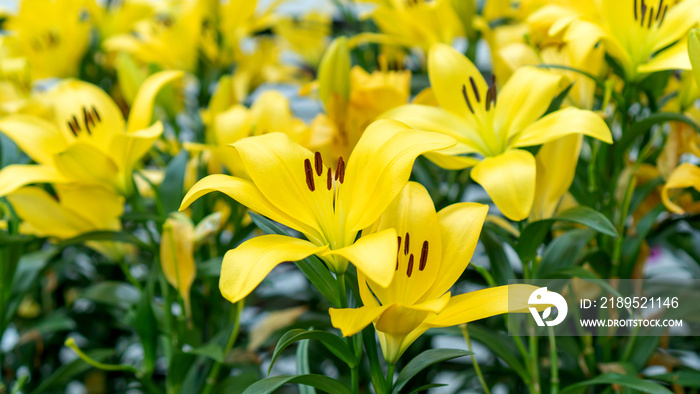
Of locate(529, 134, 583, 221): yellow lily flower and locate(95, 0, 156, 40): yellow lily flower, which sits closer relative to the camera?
locate(529, 134, 583, 221): yellow lily flower

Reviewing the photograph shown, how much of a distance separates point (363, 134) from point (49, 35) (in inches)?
28.5

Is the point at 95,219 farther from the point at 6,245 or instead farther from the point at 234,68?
the point at 234,68

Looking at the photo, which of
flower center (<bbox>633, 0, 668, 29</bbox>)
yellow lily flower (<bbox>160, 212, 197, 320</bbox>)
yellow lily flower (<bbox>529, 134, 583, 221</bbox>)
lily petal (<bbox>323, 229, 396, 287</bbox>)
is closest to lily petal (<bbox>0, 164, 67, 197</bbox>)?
yellow lily flower (<bbox>160, 212, 197, 320</bbox>)

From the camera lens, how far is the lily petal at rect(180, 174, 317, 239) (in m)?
0.39

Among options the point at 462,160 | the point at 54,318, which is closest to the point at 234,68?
the point at 54,318

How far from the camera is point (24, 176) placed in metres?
0.57

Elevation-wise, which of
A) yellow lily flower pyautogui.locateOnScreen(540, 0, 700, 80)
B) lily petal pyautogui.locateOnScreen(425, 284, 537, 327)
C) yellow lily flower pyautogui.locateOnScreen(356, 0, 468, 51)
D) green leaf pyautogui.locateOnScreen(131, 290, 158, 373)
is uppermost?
yellow lily flower pyautogui.locateOnScreen(540, 0, 700, 80)

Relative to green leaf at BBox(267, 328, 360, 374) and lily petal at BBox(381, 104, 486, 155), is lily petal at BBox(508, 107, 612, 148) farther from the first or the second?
green leaf at BBox(267, 328, 360, 374)

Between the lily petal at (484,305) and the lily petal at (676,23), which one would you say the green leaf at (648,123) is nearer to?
the lily petal at (676,23)

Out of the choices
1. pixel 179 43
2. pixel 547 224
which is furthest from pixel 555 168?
pixel 179 43

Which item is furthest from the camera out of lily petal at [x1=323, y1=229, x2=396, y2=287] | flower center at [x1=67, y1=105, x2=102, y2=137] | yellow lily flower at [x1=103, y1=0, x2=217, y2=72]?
yellow lily flower at [x1=103, y1=0, x2=217, y2=72]

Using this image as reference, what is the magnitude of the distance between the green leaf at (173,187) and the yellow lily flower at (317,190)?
0.21m

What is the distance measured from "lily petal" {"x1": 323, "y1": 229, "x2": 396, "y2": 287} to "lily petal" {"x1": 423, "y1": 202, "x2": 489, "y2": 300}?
7cm

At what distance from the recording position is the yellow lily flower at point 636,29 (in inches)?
20.9
